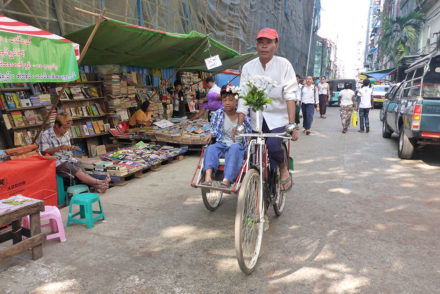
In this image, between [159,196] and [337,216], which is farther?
[159,196]

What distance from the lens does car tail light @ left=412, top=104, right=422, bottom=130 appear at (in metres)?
6.45

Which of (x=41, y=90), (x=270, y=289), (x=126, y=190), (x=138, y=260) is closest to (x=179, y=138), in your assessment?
(x=126, y=190)

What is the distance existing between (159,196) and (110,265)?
2.05m

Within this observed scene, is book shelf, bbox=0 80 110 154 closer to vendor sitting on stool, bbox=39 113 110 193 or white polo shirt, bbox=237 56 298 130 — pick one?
vendor sitting on stool, bbox=39 113 110 193

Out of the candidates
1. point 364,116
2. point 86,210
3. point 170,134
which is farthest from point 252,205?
point 364,116

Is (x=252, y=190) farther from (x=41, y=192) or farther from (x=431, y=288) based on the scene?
(x=41, y=192)

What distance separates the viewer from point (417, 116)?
255 inches

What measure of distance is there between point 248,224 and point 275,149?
104 cm

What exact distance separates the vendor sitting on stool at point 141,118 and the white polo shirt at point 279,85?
5584 millimetres

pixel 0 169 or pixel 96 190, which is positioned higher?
pixel 0 169

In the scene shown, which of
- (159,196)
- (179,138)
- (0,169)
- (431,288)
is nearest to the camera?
(431,288)

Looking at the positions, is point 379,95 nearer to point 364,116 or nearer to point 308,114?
point 364,116

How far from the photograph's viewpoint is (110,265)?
9.86 ft

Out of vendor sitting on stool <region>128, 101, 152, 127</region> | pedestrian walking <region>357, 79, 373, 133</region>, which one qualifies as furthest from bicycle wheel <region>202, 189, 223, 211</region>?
pedestrian walking <region>357, 79, 373, 133</region>
